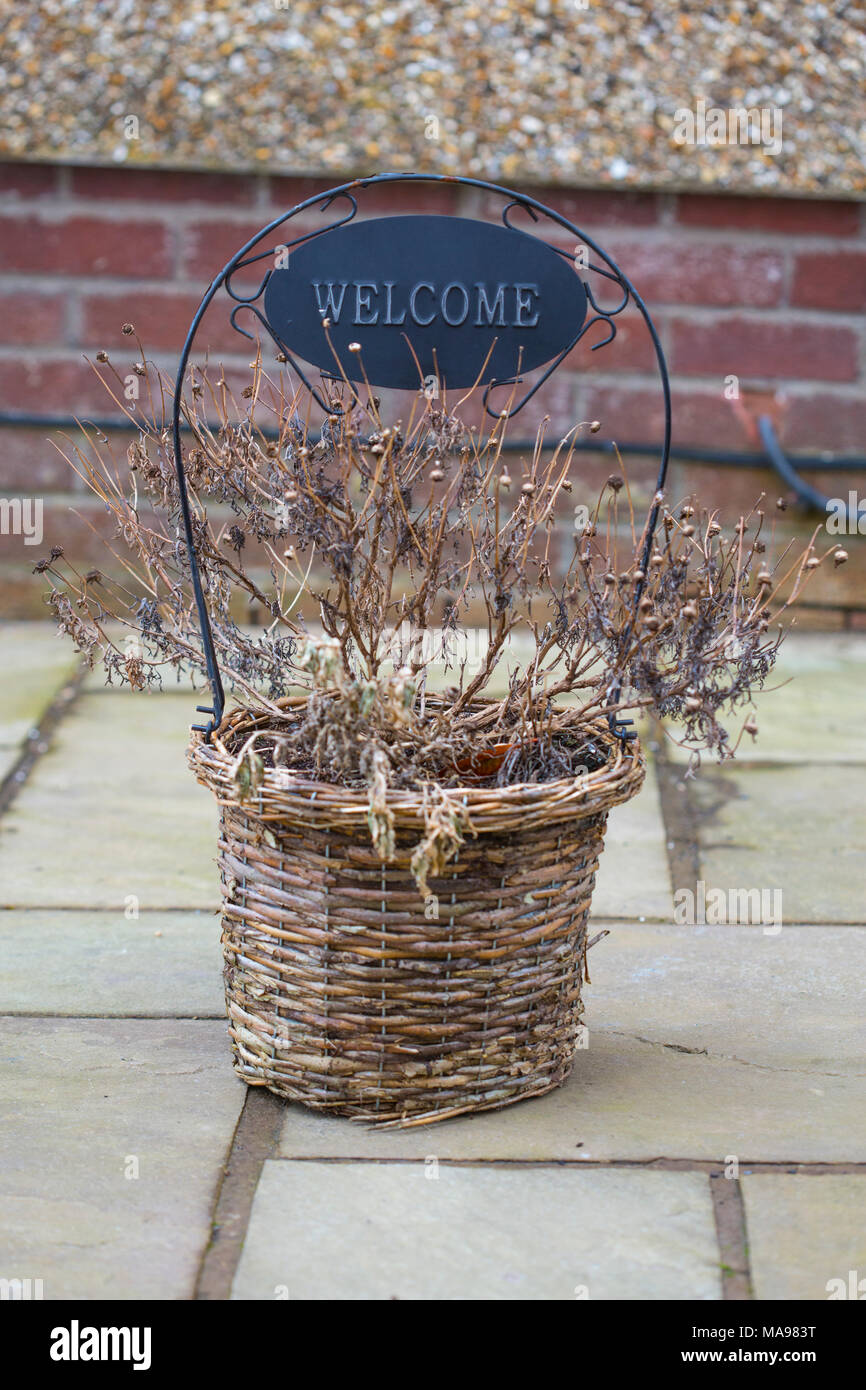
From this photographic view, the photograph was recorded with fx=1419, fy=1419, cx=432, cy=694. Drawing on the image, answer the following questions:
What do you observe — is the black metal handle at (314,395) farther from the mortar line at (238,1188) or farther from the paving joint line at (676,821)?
the paving joint line at (676,821)

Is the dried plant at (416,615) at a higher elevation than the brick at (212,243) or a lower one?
lower

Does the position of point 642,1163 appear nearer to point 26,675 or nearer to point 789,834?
point 789,834

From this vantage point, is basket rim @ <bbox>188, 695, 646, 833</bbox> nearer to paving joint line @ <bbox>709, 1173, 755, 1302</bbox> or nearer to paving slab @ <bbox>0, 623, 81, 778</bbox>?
paving joint line @ <bbox>709, 1173, 755, 1302</bbox>

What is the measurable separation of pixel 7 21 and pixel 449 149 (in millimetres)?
1525

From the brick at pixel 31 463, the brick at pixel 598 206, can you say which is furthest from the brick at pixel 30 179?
the brick at pixel 598 206

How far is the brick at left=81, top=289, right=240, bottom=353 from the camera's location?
4.43m

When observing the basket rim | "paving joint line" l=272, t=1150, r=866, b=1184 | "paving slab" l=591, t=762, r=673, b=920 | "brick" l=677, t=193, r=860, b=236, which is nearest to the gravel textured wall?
"brick" l=677, t=193, r=860, b=236

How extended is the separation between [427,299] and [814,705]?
237cm

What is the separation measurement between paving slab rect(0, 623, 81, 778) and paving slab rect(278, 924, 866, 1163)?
1.73m

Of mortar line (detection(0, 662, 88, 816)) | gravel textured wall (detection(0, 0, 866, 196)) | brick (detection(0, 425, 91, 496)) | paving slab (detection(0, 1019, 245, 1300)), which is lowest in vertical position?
paving slab (detection(0, 1019, 245, 1300))

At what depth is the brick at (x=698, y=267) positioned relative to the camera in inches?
174

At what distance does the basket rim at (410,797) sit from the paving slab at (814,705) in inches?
58.8

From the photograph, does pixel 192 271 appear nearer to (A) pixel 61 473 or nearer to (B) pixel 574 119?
(A) pixel 61 473

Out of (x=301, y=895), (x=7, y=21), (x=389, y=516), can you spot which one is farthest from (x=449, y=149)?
(x=301, y=895)
